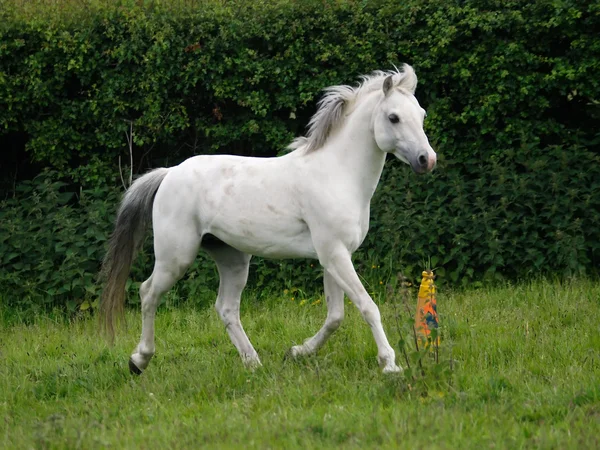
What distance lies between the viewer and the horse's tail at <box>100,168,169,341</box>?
7207 mm

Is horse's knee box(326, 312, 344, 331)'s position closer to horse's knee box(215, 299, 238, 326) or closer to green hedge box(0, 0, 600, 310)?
horse's knee box(215, 299, 238, 326)

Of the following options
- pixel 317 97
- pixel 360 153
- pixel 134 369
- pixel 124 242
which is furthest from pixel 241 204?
pixel 317 97

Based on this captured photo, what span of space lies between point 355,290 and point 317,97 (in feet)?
14.3

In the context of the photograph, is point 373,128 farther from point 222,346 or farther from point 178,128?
point 178,128

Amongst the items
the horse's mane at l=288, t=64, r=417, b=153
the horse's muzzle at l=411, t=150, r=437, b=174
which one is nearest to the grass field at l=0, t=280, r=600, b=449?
the horse's muzzle at l=411, t=150, r=437, b=174

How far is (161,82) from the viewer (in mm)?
10273

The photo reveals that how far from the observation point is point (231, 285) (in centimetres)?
716

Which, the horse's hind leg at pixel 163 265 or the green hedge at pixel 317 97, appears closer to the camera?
the horse's hind leg at pixel 163 265

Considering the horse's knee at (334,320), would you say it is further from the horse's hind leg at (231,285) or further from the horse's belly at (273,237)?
the horse's hind leg at (231,285)

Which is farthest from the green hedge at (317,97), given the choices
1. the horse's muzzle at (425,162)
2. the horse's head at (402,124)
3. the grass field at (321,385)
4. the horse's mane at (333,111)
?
the horse's muzzle at (425,162)

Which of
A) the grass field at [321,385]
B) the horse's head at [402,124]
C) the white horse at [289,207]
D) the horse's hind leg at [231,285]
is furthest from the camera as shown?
the horse's hind leg at [231,285]

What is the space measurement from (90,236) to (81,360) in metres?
2.86

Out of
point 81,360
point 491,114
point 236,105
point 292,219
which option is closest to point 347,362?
point 292,219

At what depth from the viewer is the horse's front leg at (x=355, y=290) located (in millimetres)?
6066
